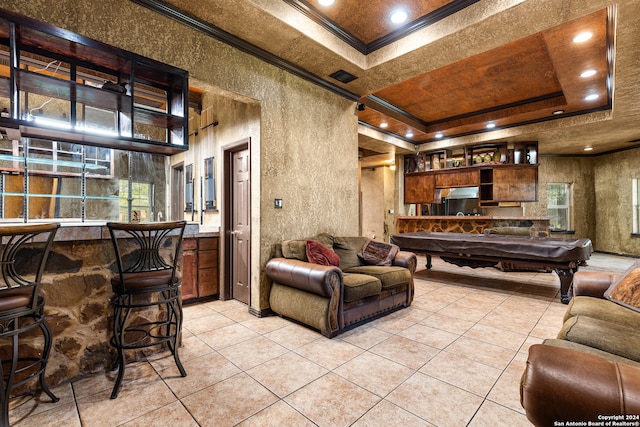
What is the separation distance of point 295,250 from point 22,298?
225 cm

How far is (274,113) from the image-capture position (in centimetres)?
361

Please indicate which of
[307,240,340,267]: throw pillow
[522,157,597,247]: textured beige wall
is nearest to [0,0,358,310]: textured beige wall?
[307,240,340,267]: throw pillow

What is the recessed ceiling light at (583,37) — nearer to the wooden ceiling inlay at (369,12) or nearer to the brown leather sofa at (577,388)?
the wooden ceiling inlay at (369,12)

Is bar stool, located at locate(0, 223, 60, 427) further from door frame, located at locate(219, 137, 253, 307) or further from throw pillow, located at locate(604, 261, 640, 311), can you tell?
throw pillow, located at locate(604, 261, 640, 311)

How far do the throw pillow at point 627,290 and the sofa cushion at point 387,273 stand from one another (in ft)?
5.79

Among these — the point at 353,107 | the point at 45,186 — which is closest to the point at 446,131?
the point at 353,107

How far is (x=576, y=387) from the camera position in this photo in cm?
89

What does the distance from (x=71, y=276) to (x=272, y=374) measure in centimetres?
166

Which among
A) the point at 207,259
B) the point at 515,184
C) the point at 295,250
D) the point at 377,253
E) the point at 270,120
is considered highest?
the point at 270,120

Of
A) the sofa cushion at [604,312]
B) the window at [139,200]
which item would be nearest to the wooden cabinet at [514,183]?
the sofa cushion at [604,312]

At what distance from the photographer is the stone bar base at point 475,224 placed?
21.2 ft

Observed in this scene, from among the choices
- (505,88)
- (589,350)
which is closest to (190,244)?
(589,350)

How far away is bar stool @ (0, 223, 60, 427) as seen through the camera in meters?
1.54

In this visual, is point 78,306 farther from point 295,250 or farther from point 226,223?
point 226,223
